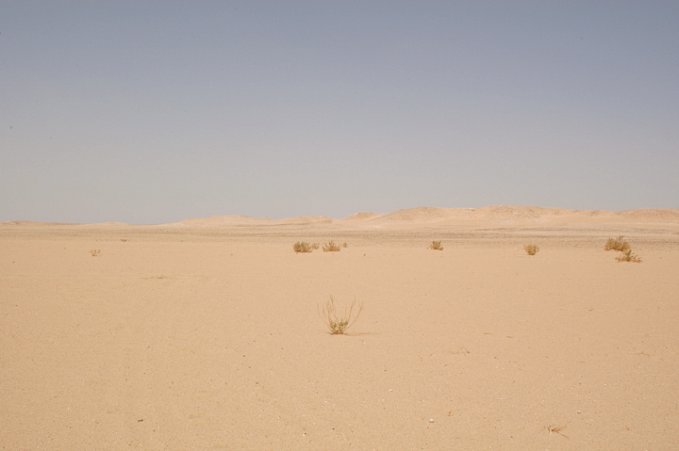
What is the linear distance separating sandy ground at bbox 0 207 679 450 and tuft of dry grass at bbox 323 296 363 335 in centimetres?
11

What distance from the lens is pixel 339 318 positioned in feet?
20.4

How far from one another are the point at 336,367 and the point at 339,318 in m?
1.92

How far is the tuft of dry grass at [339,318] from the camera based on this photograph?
5492 millimetres

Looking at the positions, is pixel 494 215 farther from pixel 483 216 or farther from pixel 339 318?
pixel 339 318

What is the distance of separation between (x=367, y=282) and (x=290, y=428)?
6.55 m

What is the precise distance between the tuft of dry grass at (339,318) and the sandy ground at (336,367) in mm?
114

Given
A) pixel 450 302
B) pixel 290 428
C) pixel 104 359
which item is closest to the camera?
pixel 290 428

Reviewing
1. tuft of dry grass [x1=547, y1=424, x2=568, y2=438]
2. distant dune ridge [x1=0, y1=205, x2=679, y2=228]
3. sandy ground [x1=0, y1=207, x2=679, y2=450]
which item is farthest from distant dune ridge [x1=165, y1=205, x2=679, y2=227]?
tuft of dry grass [x1=547, y1=424, x2=568, y2=438]

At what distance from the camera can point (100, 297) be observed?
295 inches

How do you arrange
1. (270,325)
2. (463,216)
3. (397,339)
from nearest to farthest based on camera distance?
1. (397,339)
2. (270,325)
3. (463,216)

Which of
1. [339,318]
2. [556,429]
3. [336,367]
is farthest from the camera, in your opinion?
[339,318]

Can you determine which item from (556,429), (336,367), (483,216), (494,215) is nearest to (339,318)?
(336,367)

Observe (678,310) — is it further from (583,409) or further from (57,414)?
(57,414)

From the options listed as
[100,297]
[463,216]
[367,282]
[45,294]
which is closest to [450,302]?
[367,282]
